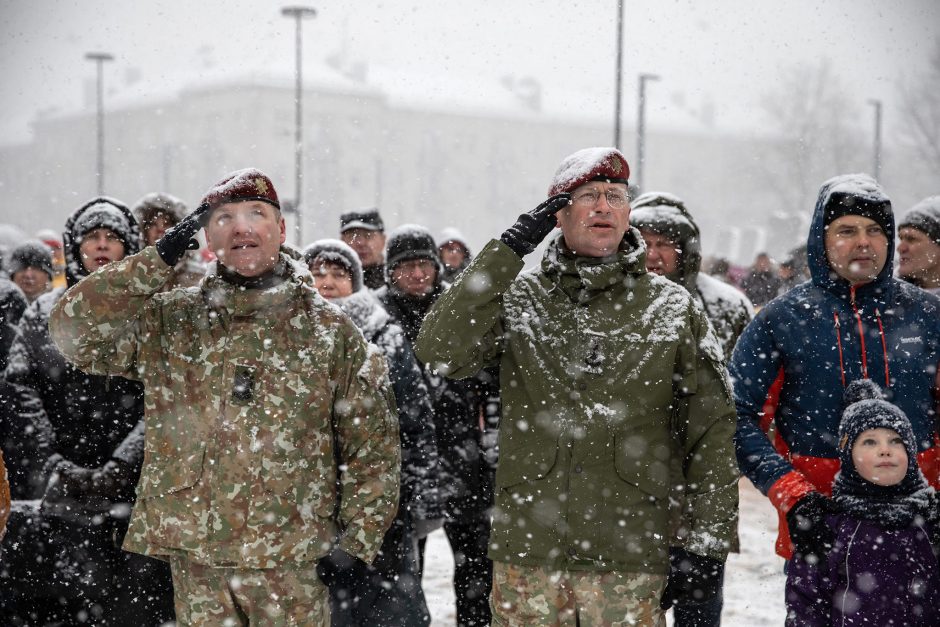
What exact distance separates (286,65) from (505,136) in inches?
694

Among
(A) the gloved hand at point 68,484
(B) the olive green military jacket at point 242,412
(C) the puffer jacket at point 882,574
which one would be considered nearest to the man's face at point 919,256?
(C) the puffer jacket at point 882,574

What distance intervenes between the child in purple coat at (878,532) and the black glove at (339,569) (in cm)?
160

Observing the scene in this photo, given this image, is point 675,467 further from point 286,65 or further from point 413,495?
point 286,65

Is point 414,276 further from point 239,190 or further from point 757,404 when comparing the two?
point 757,404

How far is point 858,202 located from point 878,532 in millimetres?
1134

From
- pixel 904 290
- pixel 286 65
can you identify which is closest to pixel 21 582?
pixel 904 290

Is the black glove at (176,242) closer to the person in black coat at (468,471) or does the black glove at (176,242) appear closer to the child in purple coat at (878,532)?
the person in black coat at (468,471)

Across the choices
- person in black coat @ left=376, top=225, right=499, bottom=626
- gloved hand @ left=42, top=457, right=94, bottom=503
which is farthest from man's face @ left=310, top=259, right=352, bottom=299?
gloved hand @ left=42, top=457, right=94, bottom=503

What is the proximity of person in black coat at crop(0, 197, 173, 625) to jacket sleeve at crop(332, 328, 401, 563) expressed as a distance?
1.06 m

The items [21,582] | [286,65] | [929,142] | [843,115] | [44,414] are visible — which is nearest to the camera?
[44,414]

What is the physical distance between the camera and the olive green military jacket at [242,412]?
322cm

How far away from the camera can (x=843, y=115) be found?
44.5 m

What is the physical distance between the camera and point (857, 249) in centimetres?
356

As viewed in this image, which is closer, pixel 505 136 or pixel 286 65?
pixel 286 65
